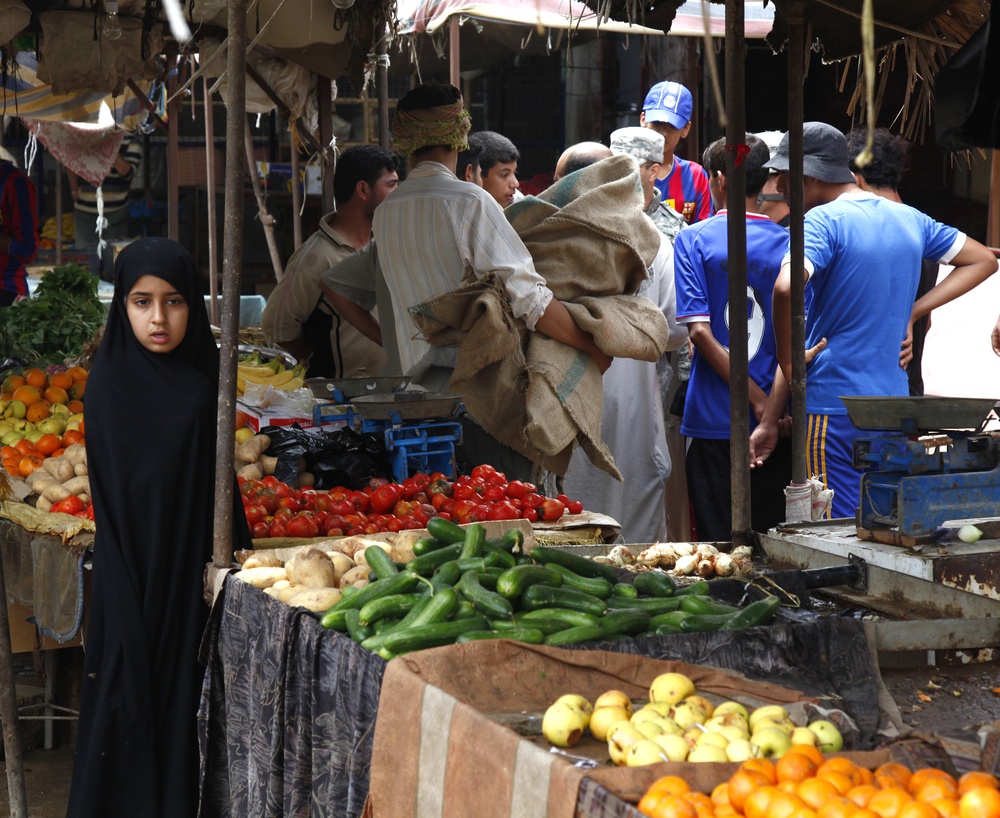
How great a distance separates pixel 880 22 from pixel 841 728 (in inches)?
128

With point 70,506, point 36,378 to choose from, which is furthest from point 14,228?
point 70,506

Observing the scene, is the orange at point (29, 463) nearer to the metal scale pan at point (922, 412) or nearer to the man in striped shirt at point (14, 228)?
the metal scale pan at point (922, 412)

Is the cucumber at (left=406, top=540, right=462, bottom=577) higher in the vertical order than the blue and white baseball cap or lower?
lower

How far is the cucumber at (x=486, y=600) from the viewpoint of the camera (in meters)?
2.81

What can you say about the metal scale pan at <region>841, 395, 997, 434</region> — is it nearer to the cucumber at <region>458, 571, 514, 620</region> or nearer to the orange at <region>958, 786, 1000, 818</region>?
the cucumber at <region>458, 571, 514, 620</region>

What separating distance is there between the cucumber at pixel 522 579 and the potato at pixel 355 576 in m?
0.56

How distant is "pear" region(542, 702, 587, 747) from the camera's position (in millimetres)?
2232

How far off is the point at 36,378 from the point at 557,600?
4.14 meters

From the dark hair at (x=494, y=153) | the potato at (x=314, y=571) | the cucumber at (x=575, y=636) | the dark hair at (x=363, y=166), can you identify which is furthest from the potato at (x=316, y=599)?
the dark hair at (x=363, y=166)

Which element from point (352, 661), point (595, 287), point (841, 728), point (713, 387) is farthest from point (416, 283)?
point (841, 728)

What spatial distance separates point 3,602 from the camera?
3.78 metres

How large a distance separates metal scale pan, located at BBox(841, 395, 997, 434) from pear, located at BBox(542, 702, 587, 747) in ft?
5.55

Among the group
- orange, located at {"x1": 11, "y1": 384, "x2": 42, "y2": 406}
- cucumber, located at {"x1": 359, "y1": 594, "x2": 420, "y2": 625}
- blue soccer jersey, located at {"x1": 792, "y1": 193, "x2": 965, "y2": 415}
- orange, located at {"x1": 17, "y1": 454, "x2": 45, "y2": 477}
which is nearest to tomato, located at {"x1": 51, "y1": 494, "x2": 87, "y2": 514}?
orange, located at {"x1": 17, "y1": 454, "x2": 45, "y2": 477}

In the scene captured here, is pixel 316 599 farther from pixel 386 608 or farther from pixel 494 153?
pixel 494 153
